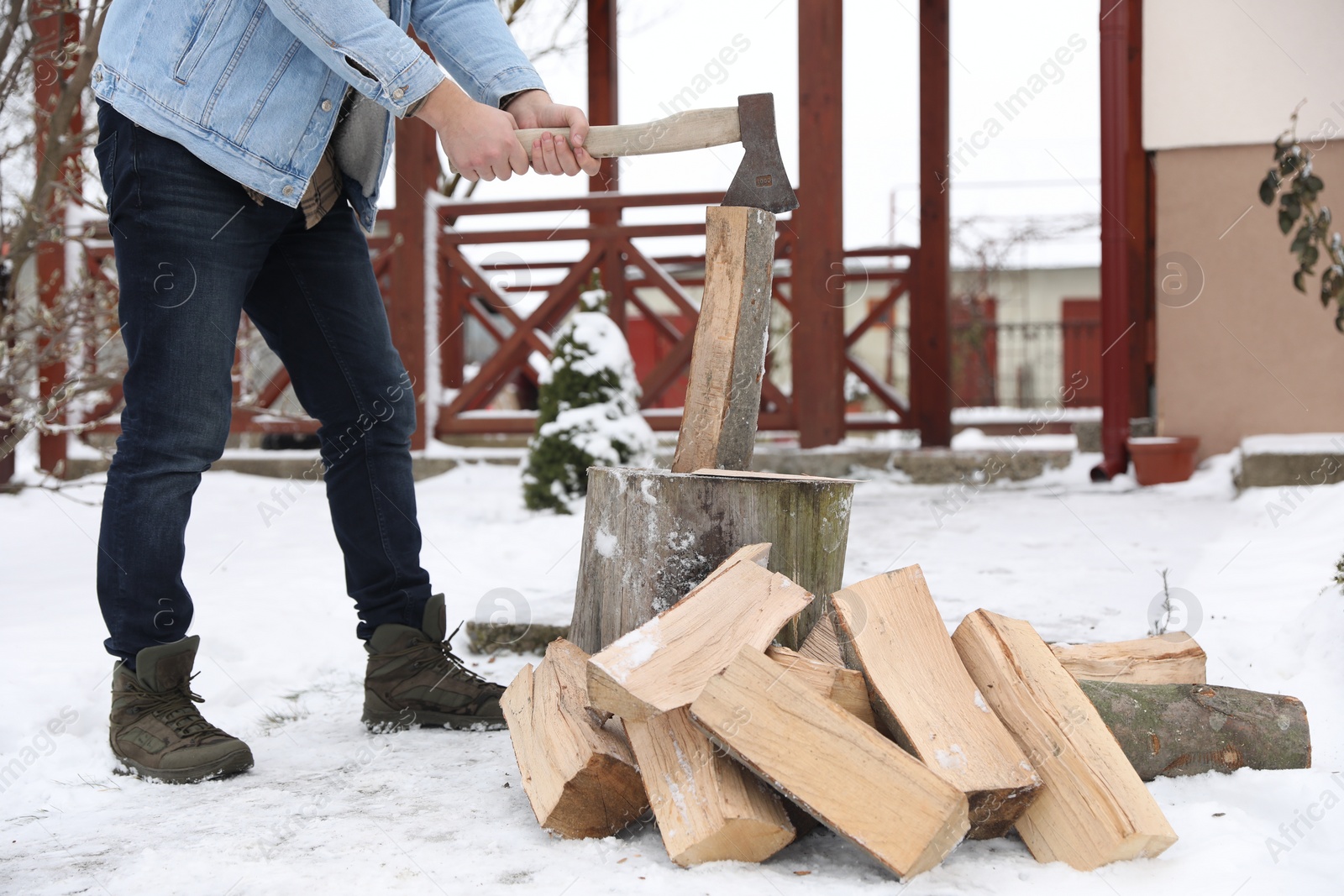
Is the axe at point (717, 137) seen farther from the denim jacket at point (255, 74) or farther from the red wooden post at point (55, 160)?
the red wooden post at point (55, 160)

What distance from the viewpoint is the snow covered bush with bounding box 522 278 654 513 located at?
184 inches

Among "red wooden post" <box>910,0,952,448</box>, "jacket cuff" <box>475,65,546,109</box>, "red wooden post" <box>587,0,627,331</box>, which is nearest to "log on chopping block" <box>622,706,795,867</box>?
"jacket cuff" <box>475,65,546,109</box>

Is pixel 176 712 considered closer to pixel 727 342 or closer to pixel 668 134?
pixel 727 342

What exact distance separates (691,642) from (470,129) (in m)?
0.89

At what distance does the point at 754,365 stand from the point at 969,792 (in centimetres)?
97

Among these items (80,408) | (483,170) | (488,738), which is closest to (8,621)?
(488,738)

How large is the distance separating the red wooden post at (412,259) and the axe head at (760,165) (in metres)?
4.01

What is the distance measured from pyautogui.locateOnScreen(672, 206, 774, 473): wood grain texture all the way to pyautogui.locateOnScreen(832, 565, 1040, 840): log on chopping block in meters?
0.51

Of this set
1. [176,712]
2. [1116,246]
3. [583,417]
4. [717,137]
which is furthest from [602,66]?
[176,712]

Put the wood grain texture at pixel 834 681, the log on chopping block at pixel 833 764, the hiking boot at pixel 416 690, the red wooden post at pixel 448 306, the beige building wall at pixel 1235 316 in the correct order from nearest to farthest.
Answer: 1. the log on chopping block at pixel 833 764
2. the wood grain texture at pixel 834 681
3. the hiking boot at pixel 416 690
4. the beige building wall at pixel 1235 316
5. the red wooden post at pixel 448 306

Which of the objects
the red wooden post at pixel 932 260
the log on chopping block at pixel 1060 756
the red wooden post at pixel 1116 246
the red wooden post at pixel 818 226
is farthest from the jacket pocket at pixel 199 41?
the red wooden post at pixel 932 260

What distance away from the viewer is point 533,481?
474 cm

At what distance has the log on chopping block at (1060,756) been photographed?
133 centimetres

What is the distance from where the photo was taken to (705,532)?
1876mm
